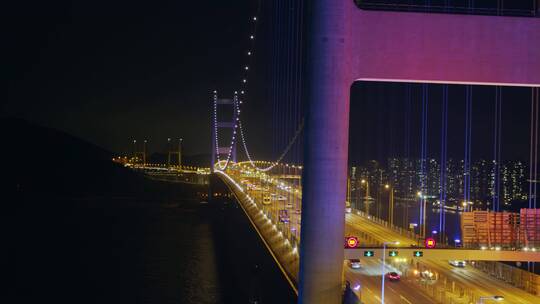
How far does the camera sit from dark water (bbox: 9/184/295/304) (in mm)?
13609

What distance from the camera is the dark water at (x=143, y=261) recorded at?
1361 centimetres

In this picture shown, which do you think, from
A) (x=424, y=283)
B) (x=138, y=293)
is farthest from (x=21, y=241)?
(x=424, y=283)

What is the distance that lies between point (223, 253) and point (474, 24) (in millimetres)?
14164

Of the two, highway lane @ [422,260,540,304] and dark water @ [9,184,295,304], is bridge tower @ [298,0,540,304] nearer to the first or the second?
dark water @ [9,184,295,304]

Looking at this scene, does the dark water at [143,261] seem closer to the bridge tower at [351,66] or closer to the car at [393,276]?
the car at [393,276]

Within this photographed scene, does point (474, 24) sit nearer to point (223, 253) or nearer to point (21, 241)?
point (223, 253)

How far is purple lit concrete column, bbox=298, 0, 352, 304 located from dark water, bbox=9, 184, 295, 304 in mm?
2658

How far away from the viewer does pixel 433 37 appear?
691cm

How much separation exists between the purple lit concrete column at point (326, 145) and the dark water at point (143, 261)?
→ 2.66 meters

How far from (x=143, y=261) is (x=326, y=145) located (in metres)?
13.1

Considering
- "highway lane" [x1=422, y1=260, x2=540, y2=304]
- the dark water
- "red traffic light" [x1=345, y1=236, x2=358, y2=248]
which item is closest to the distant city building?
the dark water

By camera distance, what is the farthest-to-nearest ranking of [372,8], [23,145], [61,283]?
[23,145]
[61,283]
[372,8]

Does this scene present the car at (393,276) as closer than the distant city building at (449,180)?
Yes

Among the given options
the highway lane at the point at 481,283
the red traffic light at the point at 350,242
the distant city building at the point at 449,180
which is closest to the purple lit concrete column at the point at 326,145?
the red traffic light at the point at 350,242
